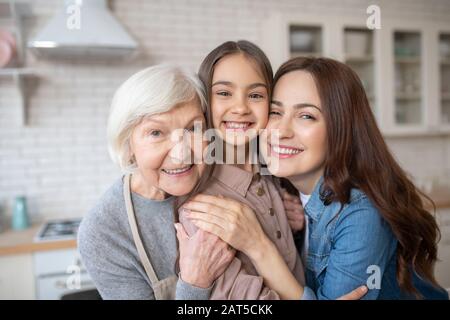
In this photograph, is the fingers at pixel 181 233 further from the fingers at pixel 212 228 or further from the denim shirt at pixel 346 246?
the denim shirt at pixel 346 246

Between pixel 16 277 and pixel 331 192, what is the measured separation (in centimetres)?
52

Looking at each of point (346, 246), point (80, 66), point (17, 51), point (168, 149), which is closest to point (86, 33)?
point (80, 66)

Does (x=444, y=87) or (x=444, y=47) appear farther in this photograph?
(x=444, y=87)

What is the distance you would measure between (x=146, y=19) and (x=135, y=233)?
0.37 metres

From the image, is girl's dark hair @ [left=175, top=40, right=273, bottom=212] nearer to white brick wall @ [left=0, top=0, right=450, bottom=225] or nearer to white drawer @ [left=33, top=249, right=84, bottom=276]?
white brick wall @ [left=0, top=0, right=450, bottom=225]

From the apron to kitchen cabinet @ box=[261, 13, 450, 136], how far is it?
28 cm

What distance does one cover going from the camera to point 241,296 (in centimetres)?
43

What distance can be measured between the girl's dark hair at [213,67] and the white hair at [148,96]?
1 centimetres

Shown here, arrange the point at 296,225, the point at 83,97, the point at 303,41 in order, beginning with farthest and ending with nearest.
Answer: the point at 303,41 < the point at 83,97 < the point at 296,225

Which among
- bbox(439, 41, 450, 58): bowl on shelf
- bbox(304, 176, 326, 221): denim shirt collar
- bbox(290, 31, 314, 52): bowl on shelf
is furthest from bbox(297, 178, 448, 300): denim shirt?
bbox(439, 41, 450, 58): bowl on shelf

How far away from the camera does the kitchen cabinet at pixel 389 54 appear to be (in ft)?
1.93

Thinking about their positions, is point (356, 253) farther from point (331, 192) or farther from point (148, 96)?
point (148, 96)

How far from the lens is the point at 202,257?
1.34 feet

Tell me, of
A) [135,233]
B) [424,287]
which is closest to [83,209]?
[135,233]
